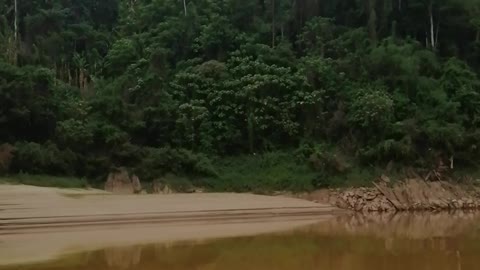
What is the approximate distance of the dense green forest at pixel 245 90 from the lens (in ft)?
85.5

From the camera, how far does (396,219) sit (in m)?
22.1

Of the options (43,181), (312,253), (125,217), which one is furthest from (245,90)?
(312,253)

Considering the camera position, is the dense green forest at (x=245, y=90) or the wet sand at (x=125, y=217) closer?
the wet sand at (x=125, y=217)

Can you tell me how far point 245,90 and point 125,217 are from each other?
10420mm

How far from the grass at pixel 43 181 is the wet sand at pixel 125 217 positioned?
0.86m

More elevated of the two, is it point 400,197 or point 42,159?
point 42,159

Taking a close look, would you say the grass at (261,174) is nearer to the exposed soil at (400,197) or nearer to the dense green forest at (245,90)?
the dense green forest at (245,90)

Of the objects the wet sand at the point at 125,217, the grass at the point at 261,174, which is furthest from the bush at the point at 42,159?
the grass at the point at 261,174

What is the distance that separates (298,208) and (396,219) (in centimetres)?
383

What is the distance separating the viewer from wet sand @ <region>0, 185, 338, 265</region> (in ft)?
52.7

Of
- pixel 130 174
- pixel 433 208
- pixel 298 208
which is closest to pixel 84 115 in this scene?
pixel 130 174

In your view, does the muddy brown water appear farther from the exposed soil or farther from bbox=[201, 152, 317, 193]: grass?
bbox=[201, 152, 317, 193]: grass

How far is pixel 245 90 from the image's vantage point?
28.4 meters

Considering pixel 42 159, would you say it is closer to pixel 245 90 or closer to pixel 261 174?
pixel 261 174
